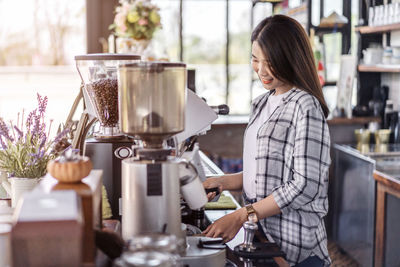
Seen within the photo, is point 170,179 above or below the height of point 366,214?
above

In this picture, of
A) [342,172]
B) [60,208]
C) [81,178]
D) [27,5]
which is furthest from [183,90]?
[27,5]

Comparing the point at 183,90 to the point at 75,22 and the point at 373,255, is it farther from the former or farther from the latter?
the point at 75,22

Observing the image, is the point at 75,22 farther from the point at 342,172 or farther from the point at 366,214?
the point at 366,214

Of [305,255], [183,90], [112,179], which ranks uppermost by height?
[183,90]

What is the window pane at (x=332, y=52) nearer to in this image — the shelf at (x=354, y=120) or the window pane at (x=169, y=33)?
the shelf at (x=354, y=120)

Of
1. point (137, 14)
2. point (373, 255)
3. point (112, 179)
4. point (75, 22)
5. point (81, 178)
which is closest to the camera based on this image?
point (81, 178)

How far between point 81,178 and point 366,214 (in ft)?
10.4

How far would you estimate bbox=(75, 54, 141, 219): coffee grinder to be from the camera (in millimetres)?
1601

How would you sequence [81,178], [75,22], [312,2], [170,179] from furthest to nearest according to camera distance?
A: [75,22]
[312,2]
[170,179]
[81,178]

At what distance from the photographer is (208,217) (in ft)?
6.53

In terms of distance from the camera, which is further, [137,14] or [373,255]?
[137,14]

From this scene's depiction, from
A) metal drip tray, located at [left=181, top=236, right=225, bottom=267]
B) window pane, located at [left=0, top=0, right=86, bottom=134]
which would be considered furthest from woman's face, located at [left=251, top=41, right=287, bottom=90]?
window pane, located at [left=0, top=0, right=86, bottom=134]

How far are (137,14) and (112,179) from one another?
9.50 ft

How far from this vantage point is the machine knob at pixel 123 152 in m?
1.60
